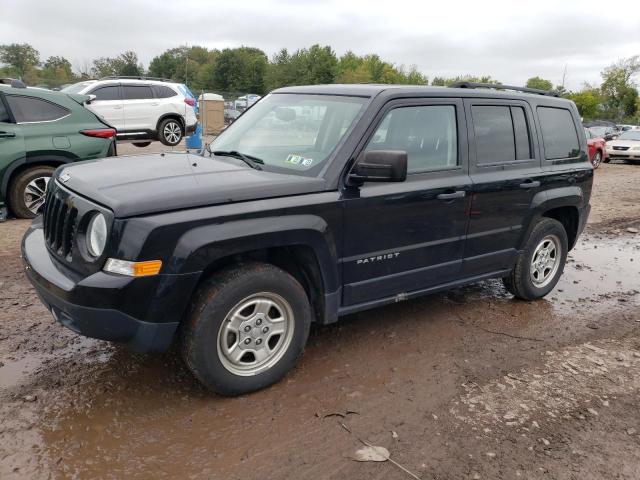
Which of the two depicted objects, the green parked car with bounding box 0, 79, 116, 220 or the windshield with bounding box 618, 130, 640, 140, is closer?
the green parked car with bounding box 0, 79, 116, 220

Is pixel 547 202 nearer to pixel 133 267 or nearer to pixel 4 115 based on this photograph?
pixel 133 267

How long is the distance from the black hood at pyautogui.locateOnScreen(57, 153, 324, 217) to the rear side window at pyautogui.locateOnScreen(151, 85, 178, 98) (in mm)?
12049

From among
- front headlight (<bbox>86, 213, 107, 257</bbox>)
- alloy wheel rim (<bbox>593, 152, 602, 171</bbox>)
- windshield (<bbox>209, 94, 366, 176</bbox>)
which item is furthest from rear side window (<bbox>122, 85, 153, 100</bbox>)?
alloy wheel rim (<bbox>593, 152, 602, 171</bbox>)

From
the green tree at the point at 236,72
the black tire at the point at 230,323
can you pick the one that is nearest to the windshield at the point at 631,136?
the black tire at the point at 230,323

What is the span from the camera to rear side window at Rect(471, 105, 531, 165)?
4281 millimetres

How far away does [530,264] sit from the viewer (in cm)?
497

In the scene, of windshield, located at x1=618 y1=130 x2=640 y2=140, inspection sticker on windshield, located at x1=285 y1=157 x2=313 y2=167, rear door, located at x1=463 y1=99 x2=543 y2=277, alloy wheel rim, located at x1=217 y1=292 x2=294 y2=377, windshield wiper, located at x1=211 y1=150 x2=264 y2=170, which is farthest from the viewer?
windshield, located at x1=618 y1=130 x2=640 y2=140

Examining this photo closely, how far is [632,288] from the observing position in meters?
5.82

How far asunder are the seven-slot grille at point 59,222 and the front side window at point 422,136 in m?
1.88

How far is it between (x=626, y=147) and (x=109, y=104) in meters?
17.7

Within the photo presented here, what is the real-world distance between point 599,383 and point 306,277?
7.04 feet

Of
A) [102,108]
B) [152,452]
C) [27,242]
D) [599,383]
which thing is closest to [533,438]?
[599,383]

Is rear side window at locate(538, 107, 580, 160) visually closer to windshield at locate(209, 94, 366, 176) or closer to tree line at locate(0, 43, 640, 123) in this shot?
windshield at locate(209, 94, 366, 176)

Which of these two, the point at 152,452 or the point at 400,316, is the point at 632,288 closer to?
the point at 400,316
